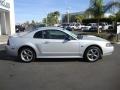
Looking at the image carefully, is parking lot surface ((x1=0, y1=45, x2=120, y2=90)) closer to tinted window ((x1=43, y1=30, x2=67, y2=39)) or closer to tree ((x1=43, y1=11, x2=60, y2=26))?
tinted window ((x1=43, y1=30, x2=67, y2=39))

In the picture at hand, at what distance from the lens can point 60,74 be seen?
28.7ft

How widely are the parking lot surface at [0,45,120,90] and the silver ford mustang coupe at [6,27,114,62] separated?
12.5 inches

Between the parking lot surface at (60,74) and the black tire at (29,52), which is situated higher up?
the black tire at (29,52)

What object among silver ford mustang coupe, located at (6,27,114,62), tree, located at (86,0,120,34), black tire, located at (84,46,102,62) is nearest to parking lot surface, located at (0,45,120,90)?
black tire, located at (84,46,102,62)

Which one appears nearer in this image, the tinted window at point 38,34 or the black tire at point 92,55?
the black tire at point 92,55

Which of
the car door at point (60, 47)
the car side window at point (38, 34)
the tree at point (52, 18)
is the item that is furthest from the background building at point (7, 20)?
the tree at point (52, 18)

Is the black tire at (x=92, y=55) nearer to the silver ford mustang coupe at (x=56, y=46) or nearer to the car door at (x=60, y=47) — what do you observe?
the silver ford mustang coupe at (x=56, y=46)

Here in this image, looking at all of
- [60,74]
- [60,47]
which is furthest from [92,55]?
[60,74]

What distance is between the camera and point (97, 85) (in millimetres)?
7254

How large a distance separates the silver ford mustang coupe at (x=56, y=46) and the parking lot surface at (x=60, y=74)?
0.32 metres

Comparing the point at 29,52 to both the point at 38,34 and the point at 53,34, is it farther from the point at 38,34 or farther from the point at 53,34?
the point at 53,34

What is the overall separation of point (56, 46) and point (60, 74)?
2.52m

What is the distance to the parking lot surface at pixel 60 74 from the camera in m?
7.25

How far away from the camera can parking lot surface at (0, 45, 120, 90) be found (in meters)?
7.25
